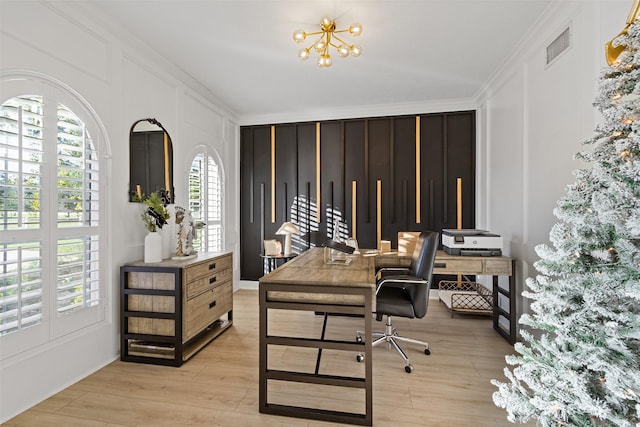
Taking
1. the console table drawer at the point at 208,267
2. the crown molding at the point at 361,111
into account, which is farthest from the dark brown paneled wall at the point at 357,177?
the console table drawer at the point at 208,267

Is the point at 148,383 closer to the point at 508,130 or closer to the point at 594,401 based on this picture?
the point at 594,401

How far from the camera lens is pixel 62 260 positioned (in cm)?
220

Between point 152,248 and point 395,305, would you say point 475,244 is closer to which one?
point 395,305

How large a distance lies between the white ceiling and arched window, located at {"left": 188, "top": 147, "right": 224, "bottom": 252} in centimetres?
100

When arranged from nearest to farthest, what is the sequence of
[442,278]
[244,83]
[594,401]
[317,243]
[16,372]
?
[594,401] → [16,372] → [244,83] → [442,278] → [317,243]

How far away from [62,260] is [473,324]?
4070mm

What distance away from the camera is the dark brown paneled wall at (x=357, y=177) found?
4383 mm

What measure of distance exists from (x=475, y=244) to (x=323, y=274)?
1932 mm

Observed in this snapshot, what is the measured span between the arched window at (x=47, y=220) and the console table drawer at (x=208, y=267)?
0.72 metres

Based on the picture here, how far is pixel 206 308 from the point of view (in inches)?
115

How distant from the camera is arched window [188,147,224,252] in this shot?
3.85m

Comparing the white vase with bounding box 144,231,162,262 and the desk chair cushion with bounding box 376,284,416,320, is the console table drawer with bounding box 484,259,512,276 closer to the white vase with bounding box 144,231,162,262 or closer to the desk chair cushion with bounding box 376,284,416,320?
the desk chair cushion with bounding box 376,284,416,320

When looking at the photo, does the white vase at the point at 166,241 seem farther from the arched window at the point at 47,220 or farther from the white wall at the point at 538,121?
the white wall at the point at 538,121

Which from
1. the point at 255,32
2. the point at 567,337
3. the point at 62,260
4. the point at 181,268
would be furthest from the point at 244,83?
the point at 567,337
